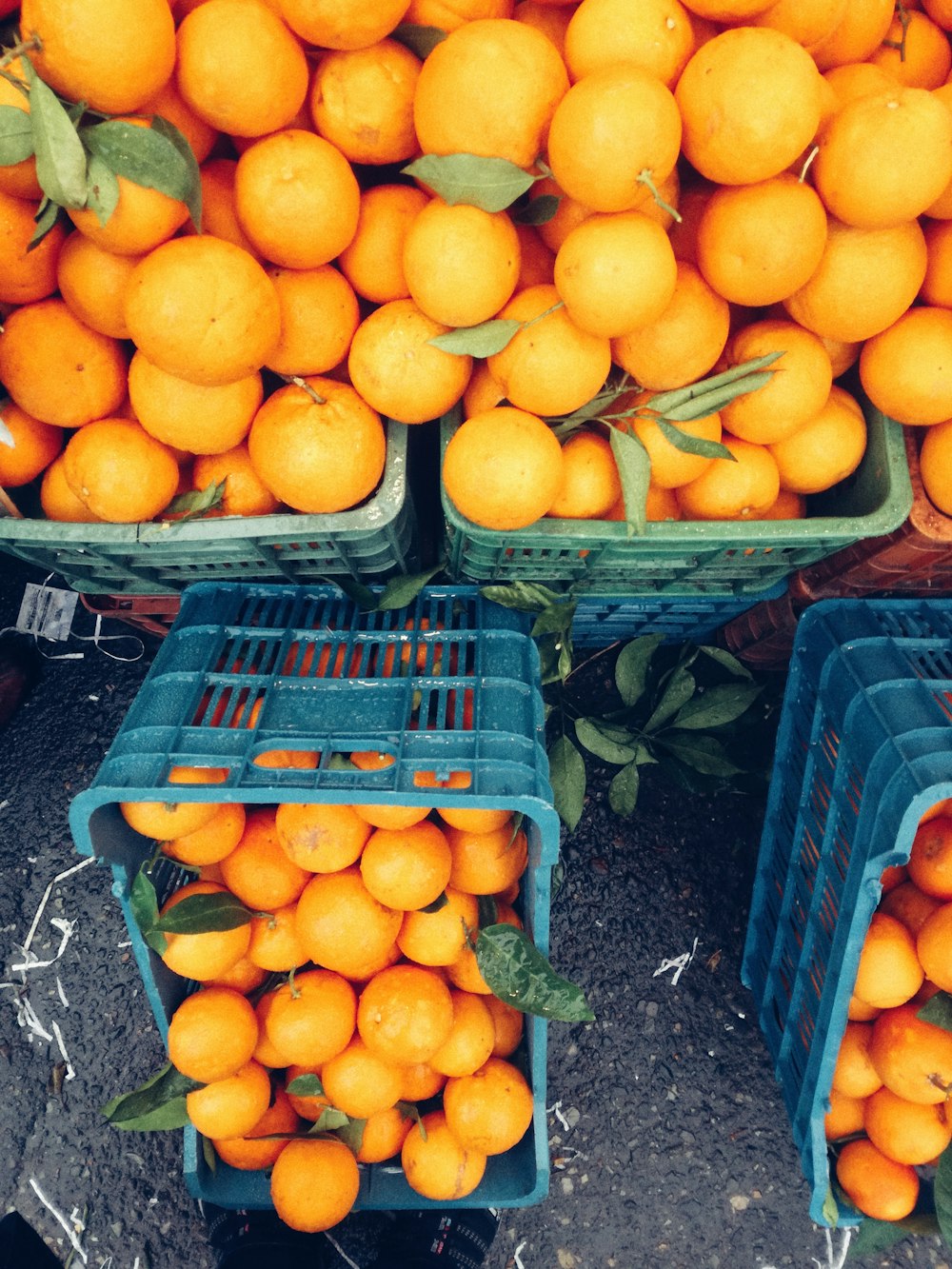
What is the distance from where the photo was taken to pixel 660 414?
1.22 meters

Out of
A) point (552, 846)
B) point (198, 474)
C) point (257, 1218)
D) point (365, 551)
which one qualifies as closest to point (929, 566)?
point (552, 846)

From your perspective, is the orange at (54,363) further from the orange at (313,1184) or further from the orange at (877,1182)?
the orange at (877,1182)

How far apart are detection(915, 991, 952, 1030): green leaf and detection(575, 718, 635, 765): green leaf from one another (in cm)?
74

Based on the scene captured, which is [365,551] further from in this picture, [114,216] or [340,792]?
[114,216]

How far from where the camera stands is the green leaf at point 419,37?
115 centimetres

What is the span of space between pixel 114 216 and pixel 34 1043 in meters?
1.94

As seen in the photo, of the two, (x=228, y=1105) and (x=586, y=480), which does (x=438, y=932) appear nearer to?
(x=228, y=1105)

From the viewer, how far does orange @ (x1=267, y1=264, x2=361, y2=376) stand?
1211 mm

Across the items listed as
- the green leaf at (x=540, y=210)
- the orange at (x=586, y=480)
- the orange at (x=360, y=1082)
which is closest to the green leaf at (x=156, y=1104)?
the orange at (x=360, y=1082)

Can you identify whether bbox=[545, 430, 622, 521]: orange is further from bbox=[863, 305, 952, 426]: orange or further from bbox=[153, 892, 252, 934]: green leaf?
bbox=[153, 892, 252, 934]: green leaf

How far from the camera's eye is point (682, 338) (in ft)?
3.84

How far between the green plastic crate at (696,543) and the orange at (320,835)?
51 centimetres

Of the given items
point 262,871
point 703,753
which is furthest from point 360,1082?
point 703,753

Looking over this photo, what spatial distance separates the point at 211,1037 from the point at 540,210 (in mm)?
1434
